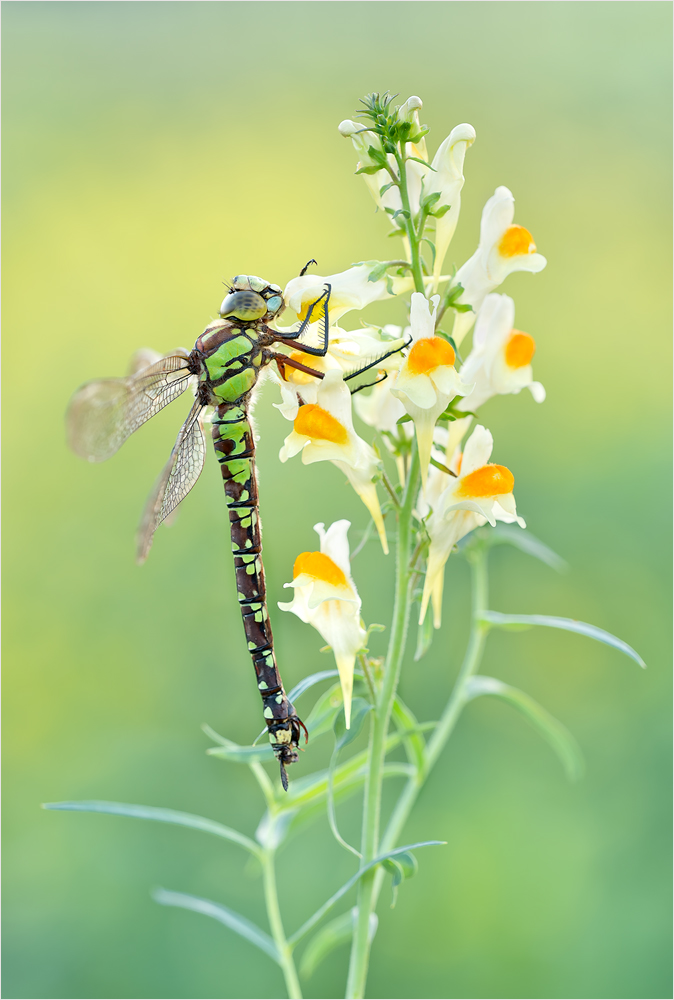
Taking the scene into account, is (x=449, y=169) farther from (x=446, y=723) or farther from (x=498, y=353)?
(x=446, y=723)

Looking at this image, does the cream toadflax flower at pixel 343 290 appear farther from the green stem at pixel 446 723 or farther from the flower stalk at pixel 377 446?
the green stem at pixel 446 723

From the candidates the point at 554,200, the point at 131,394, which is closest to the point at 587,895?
the point at 131,394

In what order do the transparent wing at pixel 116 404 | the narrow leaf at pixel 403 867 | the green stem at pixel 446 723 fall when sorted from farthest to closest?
the transparent wing at pixel 116 404 < the green stem at pixel 446 723 < the narrow leaf at pixel 403 867

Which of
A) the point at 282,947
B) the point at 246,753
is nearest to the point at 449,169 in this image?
the point at 246,753

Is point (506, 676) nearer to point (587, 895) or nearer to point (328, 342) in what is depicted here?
point (587, 895)

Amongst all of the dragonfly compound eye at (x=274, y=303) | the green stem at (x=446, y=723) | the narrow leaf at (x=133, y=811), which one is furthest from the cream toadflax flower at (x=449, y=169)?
the narrow leaf at (x=133, y=811)

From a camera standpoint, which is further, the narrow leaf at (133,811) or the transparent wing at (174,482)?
the transparent wing at (174,482)

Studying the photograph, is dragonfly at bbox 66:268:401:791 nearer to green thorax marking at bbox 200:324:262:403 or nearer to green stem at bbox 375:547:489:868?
green thorax marking at bbox 200:324:262:403
